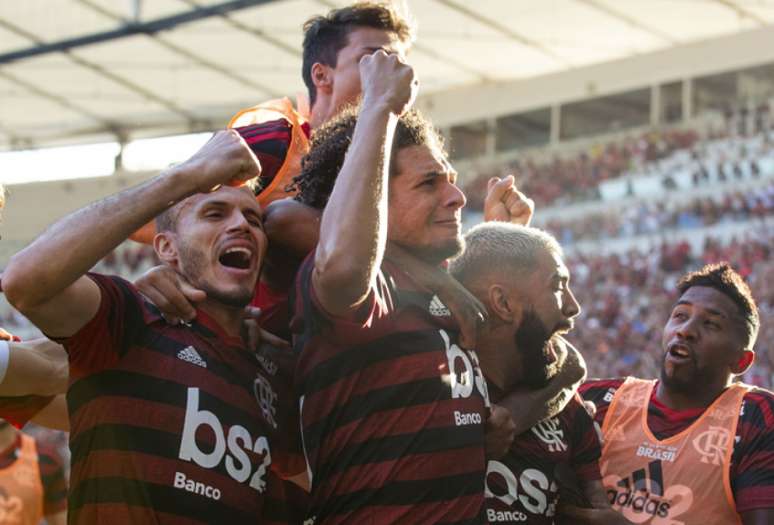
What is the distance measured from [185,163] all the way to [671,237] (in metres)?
20.3

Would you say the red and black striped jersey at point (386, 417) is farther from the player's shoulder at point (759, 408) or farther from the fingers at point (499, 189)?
the player's shoulder at point (759, 408)

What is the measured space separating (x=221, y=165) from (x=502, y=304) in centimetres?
102

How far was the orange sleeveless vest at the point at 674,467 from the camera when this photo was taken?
5.17 m

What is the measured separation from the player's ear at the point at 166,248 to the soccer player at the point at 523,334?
858mm

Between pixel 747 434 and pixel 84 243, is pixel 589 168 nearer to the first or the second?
pixel 747 434

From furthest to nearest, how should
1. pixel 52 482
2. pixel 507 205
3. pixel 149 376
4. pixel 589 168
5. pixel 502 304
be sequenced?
pixel 589 168, pixel 52 482, pixel 507 205, pixel 502 304, pixel 149 376

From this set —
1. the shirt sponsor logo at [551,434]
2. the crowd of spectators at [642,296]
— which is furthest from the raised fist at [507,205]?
the crowd of spectators at [642,296]

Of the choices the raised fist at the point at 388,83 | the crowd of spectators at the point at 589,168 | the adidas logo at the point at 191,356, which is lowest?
the adidas logo at the point at 191,356

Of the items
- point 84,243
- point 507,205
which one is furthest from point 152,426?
point 507,205

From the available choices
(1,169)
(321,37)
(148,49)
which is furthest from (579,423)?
(1,169)

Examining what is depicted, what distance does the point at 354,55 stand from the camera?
5.11 metres

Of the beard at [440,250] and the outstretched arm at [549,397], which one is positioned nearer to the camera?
the beard at [440,250]

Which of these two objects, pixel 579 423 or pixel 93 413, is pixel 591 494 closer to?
pixel 579 423

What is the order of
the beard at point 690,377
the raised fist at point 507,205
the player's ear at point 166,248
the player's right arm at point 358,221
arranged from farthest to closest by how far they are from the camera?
the beard at point 690,377, the raised fist at point 507,205, the player's ear at point 166,248, the player's right arm at point 358,221
